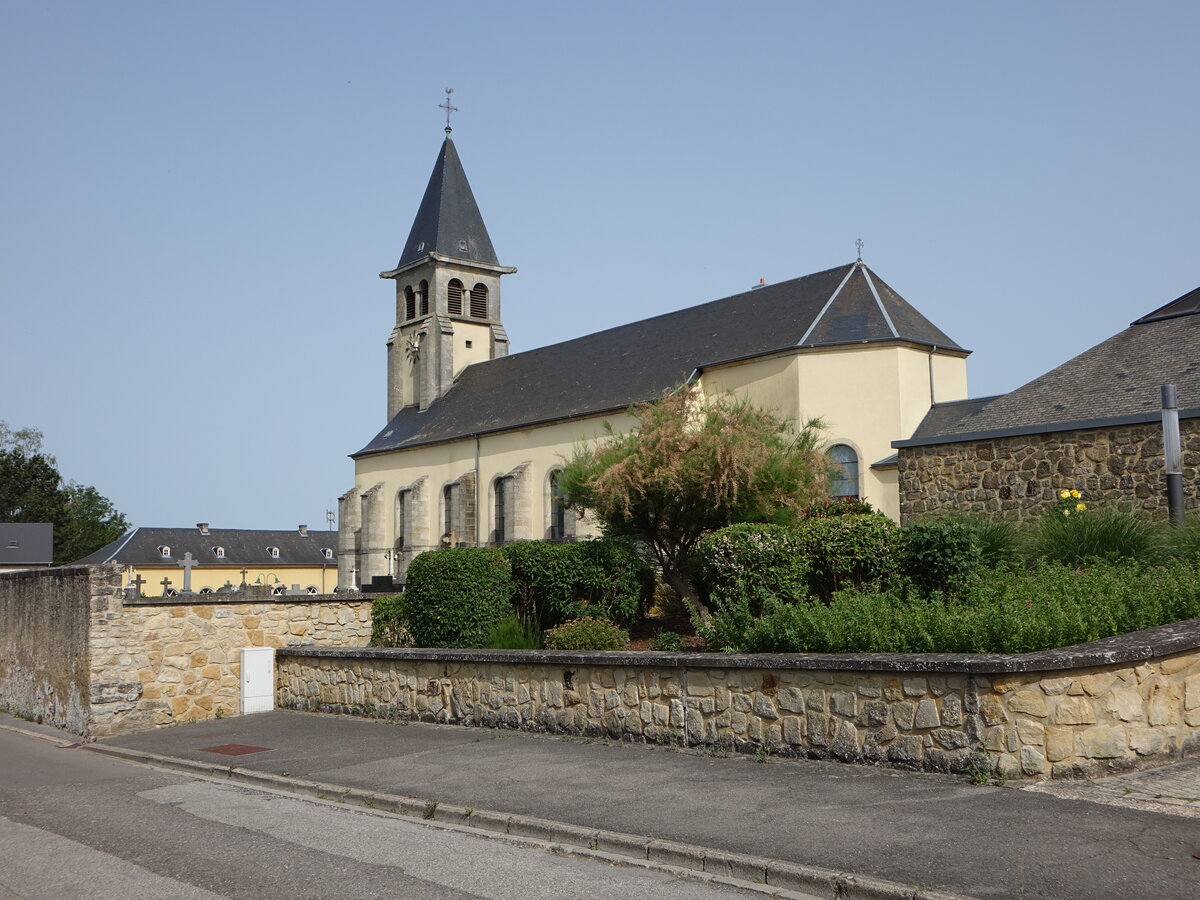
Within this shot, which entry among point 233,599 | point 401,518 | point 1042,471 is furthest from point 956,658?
point 401,518

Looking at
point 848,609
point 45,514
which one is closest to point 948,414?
point 848,609

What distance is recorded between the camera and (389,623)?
17.2 meters

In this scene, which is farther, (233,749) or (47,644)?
(47,644)

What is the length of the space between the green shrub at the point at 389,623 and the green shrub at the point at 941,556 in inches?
308

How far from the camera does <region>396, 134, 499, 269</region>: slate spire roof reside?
2115 inches

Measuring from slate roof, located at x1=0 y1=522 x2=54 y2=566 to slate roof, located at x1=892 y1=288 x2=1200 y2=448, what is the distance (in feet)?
210

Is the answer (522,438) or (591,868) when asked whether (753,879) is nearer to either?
(591,868)

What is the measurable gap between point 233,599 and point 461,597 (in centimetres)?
353

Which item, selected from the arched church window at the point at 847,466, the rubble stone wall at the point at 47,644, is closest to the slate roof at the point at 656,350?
the arched church window at the point at 847,466

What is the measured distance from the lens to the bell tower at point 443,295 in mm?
52719

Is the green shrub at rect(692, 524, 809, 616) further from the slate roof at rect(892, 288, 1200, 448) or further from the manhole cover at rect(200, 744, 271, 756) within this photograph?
the manhole cover at rect(200, 744, 271, 756)

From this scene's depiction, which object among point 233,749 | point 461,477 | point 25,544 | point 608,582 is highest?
point 461,477

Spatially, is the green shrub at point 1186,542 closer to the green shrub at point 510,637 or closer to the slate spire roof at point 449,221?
the green shrub at point 510,637

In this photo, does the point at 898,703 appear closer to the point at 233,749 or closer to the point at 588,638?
the point at 588,638
